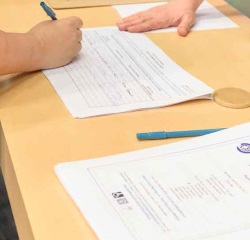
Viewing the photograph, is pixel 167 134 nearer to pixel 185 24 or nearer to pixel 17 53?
pixel 17 53

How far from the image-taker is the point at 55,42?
0.92 meters

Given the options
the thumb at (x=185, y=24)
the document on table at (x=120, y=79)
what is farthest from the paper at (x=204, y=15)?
the document on table at (x=120, y=79)

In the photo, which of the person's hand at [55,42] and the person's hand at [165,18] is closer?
the person's hand at [55,42]

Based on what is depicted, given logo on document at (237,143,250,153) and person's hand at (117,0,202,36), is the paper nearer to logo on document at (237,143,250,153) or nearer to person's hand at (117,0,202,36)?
person's hand at (117,0,202,36)

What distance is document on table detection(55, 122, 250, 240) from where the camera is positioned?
54 centimetres

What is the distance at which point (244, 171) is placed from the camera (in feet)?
2.10

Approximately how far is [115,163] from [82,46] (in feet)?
1.34

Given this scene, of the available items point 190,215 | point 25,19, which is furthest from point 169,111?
point 25,19

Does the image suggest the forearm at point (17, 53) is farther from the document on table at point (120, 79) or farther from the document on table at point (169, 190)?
the document on table at point (169, 190)

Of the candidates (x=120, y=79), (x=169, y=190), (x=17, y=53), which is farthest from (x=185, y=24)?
(x=169, y=190)

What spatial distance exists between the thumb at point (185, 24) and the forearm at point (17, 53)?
339mm

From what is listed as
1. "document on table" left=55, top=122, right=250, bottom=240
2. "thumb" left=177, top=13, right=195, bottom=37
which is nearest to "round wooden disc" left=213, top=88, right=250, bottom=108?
"document on table" left=55, top=122, right=250, bottom=240

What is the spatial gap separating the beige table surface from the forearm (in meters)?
0.02

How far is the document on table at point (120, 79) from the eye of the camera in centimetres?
81
